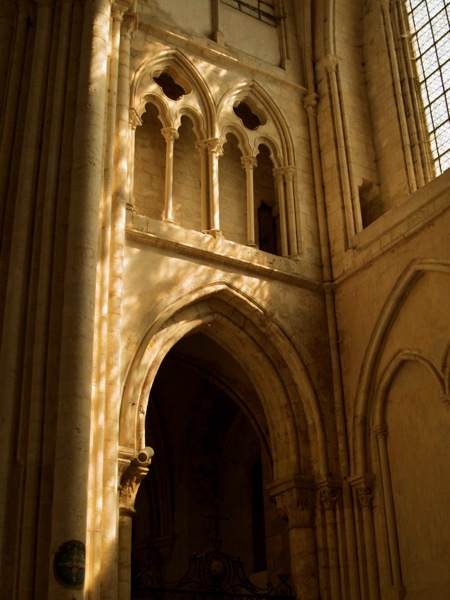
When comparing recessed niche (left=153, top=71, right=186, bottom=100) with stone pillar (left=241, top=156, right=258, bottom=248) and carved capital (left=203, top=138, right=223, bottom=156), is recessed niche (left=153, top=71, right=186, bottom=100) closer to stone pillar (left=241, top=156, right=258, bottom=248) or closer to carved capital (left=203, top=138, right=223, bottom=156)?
carved capital (left=203, top=138, right=223, bottom=156)

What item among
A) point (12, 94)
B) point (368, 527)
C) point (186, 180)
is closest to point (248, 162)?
point (186, 180)

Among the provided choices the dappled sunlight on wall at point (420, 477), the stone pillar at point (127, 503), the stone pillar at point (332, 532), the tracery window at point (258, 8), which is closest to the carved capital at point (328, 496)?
the stone pillar at point (332, 532)

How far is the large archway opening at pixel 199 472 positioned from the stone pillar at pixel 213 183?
2610 millimetres

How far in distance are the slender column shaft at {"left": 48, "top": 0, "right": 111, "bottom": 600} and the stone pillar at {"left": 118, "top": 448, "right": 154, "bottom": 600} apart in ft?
4.26

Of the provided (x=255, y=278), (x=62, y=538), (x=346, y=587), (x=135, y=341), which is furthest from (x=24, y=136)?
(x=346, y=587)

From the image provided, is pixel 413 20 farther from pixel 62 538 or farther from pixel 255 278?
pixel 62 538

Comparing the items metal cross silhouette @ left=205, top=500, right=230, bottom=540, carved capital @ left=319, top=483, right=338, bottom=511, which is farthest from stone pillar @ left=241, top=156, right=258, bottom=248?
metal cross silhouette @ left=205, top=500, right=230, bottom=540

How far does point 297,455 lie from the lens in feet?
37.6

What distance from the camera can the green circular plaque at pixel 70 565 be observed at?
7.54 metres

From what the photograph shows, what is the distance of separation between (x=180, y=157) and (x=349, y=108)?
9.29 feet

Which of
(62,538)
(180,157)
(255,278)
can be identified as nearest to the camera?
(62,538)

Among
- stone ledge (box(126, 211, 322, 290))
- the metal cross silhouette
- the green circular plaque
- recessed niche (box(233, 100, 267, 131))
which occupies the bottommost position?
the green circular plaque

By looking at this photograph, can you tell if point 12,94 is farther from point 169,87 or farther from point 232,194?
point 232,194

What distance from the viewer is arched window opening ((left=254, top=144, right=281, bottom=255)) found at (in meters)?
14.4
